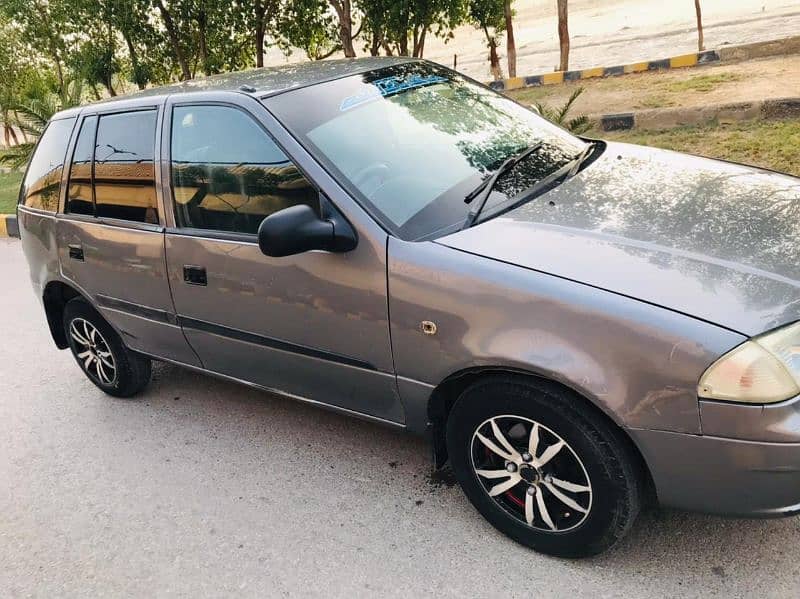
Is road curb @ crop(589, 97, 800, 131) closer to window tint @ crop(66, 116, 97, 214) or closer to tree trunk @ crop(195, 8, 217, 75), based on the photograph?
window tint @ crop(66, 116, 97, 214)

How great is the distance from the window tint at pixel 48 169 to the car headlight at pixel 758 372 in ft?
11.1

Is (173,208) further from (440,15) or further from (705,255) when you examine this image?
(440,15)

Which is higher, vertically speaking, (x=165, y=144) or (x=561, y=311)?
(x=165, y=144)

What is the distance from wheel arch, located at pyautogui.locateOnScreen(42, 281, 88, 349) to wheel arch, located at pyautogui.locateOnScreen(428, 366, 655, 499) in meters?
2.33

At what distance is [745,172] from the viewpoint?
3.06 meters

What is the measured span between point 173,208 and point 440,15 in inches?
417

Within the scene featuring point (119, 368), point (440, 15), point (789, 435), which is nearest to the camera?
point (789, 435)

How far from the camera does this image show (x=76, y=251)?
149 inches

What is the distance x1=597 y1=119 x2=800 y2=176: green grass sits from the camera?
614cm

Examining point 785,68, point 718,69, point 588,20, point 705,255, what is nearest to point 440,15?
point 718,69

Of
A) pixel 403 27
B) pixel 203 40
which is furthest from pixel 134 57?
pixel 403 27

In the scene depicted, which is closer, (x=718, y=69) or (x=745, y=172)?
(x=745, y=172)

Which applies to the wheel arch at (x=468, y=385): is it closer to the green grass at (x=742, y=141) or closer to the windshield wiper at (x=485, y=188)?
the windshield wiper at (x=485, y=188)

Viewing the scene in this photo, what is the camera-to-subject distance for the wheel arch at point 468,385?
224 centimetres
